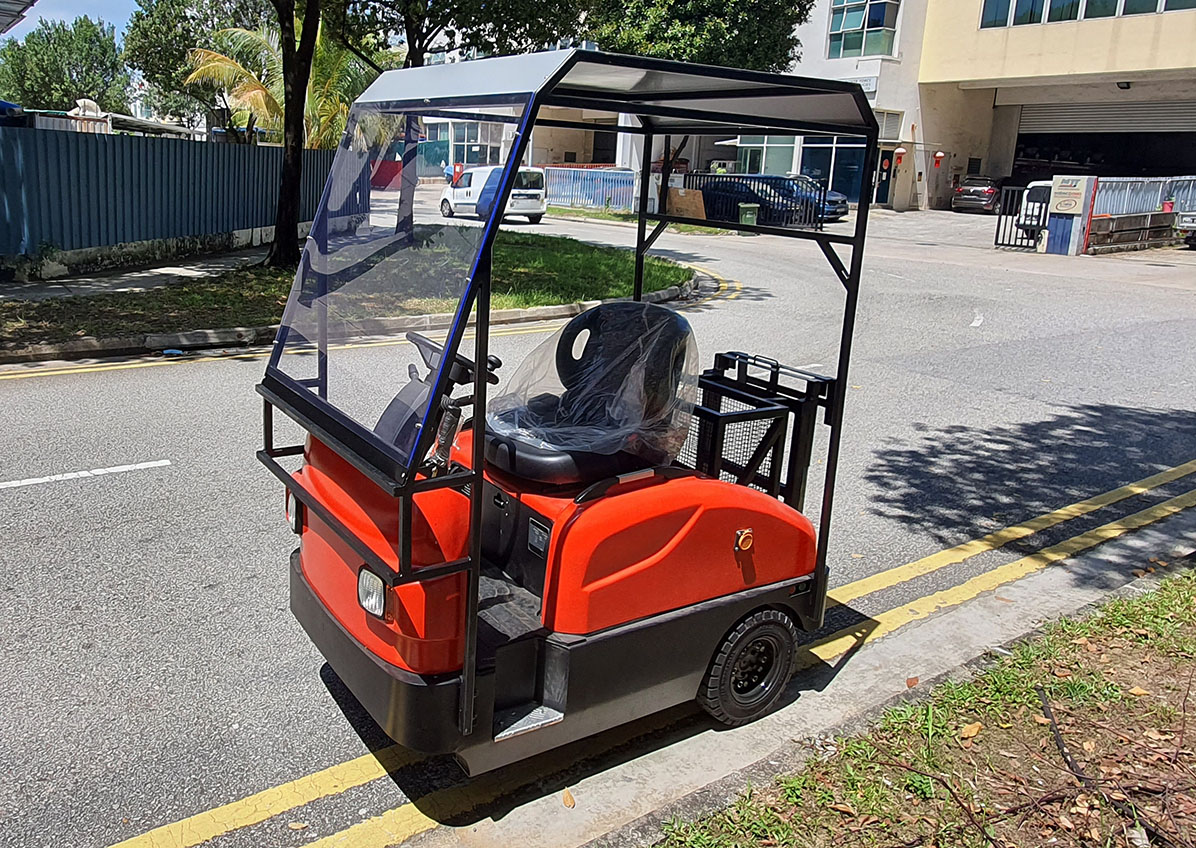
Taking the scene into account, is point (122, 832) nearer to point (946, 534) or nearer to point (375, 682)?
point (375, 682)

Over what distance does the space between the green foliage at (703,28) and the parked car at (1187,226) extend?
42.1ft

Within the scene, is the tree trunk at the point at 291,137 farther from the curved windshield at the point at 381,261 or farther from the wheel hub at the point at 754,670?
the wheel hub at the point at 754,670

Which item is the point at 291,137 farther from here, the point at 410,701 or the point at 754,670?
the point at 410,701

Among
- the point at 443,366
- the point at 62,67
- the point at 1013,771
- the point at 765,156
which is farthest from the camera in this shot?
the point at 62,67

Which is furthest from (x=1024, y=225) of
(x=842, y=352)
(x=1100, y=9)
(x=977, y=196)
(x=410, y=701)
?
(x=410, y=701)

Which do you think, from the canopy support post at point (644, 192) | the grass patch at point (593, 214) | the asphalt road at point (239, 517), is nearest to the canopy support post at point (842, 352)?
the asphalt road at point (239, 517)

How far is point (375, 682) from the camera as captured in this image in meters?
2.99

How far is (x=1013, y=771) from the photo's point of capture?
11.2 ft

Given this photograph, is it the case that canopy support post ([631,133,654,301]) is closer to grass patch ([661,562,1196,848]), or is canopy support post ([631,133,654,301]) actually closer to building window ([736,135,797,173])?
grass patch ([661,562,1196,848])

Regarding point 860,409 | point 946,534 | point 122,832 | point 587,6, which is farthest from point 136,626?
point 587,6

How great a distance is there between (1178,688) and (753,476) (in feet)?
A: 6.28

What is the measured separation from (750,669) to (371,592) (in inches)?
62.9

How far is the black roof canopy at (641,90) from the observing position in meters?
2.76

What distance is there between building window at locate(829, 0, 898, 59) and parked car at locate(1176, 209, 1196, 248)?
51.9 ft
